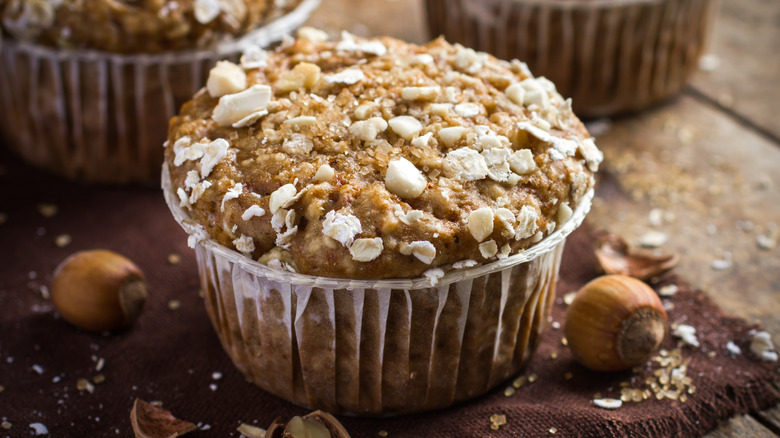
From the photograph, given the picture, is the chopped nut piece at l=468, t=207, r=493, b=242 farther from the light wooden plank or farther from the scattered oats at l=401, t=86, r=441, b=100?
the light wooden plank

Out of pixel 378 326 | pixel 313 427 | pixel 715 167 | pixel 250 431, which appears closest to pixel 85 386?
pixel 250 431

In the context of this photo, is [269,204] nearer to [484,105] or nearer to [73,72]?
[484,105]

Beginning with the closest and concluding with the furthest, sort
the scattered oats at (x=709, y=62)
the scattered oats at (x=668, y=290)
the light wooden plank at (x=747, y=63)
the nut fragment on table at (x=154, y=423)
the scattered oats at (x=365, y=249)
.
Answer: the scattered oats at (x=365, y=249), the nut fragment on table at (x=154, y=423), the scattered oats at (x=668, y=290), the light wooden plank at (x=747, y=63), the scattered oats at (x=709, y=62)

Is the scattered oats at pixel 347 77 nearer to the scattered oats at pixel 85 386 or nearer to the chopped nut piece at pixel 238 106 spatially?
the chopped nut piece at pixel 238 106

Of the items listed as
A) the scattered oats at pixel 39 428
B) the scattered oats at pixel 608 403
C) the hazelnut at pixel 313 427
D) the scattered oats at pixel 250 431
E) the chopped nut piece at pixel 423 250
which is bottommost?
the scattered oats at pixel 608 403

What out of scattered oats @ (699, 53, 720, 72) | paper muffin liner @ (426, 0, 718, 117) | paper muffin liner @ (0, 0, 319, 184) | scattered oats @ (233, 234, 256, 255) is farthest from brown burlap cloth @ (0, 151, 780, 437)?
scattered oats @ (699, 53, 720, 72)

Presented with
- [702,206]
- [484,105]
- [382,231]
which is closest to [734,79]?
[702,206]

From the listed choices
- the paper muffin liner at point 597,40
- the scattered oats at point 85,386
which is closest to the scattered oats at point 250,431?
the scattered oats at point 85,386
